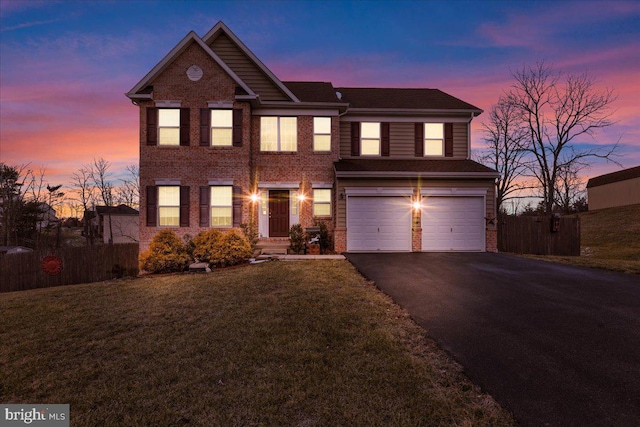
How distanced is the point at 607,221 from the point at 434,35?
82.8 ft

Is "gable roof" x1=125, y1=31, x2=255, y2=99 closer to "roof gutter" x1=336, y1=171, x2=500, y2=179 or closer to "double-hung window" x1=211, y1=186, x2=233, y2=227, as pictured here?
"double-hung window" x1=211, y1=186, x2=233, y2=227

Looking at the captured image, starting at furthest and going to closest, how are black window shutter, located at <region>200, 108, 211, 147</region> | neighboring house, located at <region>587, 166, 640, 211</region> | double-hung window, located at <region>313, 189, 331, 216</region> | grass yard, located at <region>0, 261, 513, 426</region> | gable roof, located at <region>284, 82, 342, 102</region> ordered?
neighboring house, located at <region>587, 166, 640, 211</region>, gable roof, located at <region>284, 82, 342, 102</region>, double-hung window, located at <region>313, 189, 331, 216</region>, black window shutter, located at <region>200, 108, 211, 147</region>, grass yard, located at <region>0, 261, 513, 426</region>

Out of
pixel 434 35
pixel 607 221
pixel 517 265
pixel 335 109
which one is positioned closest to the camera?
pixel 517 265

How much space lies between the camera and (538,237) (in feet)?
54.6

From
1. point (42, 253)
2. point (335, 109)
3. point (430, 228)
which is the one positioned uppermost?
point (335, 109)

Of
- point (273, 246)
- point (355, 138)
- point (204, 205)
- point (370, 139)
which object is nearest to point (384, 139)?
point (370, 139)

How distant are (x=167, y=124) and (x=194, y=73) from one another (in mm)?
2672

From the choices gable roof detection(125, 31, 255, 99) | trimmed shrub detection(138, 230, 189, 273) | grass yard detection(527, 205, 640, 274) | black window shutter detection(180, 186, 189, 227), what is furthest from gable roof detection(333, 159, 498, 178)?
trimmed shrub detection(138, 230, 189, 273)

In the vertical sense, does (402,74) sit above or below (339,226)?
above

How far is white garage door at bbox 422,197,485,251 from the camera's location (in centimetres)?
1514

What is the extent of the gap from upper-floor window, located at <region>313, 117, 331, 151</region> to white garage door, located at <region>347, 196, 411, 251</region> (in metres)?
3.10

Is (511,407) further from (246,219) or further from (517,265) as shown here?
(246,219)

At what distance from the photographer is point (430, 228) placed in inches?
596

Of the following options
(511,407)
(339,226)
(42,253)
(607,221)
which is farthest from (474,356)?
(607,221)
